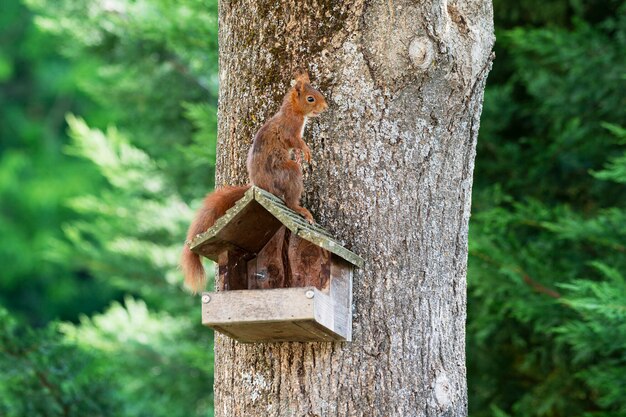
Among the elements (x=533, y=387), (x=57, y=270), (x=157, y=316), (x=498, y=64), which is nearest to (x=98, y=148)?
(x=157, y=316)

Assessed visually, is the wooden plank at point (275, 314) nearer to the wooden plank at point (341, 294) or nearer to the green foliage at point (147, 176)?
the wooden plank at point (341, 294)

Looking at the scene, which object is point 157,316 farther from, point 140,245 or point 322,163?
point 322,163

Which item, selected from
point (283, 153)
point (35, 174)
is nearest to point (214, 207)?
point (283, 153)

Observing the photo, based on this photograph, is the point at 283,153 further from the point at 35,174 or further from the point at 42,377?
the point at 35,174

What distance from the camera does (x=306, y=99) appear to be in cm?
305

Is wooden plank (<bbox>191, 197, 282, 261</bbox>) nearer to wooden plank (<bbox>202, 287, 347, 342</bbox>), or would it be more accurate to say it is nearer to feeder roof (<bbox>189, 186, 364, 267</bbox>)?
feeder roof (<bbox>189, 186, 364, 267</bbox>)

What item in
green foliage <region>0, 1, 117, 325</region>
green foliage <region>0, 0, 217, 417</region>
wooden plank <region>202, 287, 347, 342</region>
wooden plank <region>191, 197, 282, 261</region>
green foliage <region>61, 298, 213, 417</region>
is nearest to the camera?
wooden plank <region>202, 287, 347, 342</region>

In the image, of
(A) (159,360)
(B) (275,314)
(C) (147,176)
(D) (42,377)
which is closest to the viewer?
(B) (275,314)

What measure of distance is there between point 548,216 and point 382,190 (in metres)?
3.05

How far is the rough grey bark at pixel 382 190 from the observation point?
10.0ft

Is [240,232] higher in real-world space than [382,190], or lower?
lower

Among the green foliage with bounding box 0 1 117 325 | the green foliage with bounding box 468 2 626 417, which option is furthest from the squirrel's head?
the green foliage with bounding box 0 1 117 325

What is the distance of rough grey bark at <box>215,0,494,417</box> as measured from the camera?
10.0 ft

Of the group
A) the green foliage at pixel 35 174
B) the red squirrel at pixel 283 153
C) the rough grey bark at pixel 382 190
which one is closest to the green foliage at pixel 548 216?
the rough grey bark at pixel 382 190
